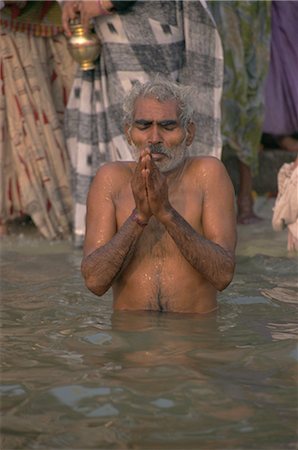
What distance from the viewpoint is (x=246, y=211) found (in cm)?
861

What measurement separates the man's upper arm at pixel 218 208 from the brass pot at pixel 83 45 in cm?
264

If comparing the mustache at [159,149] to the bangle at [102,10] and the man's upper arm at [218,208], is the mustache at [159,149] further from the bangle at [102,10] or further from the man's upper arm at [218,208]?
the bangle at [102,10]

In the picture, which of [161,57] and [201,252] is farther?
[161,57]

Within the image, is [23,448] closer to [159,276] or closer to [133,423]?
[133,423]

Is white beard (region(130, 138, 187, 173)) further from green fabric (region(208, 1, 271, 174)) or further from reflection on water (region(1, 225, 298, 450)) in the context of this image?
green fabric (region(208, 1, 271, 174))

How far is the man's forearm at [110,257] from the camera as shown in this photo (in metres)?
4.93

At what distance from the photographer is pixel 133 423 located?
13.0 ft

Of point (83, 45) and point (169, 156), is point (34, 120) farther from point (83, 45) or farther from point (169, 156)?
point (169, 156)

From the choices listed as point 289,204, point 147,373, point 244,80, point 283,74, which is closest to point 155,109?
point 147,373

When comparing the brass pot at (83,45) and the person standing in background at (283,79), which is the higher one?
the brass pot at (83,45)

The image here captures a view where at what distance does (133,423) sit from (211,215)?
1.45 metres

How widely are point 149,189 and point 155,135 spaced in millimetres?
428

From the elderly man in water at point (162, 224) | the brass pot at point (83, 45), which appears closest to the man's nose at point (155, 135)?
the elderly man in water at point (162, 224)

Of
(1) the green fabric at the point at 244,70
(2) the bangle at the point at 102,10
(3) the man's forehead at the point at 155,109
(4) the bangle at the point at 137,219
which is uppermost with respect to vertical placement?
(3) the man's forehead at the point at 155,109
